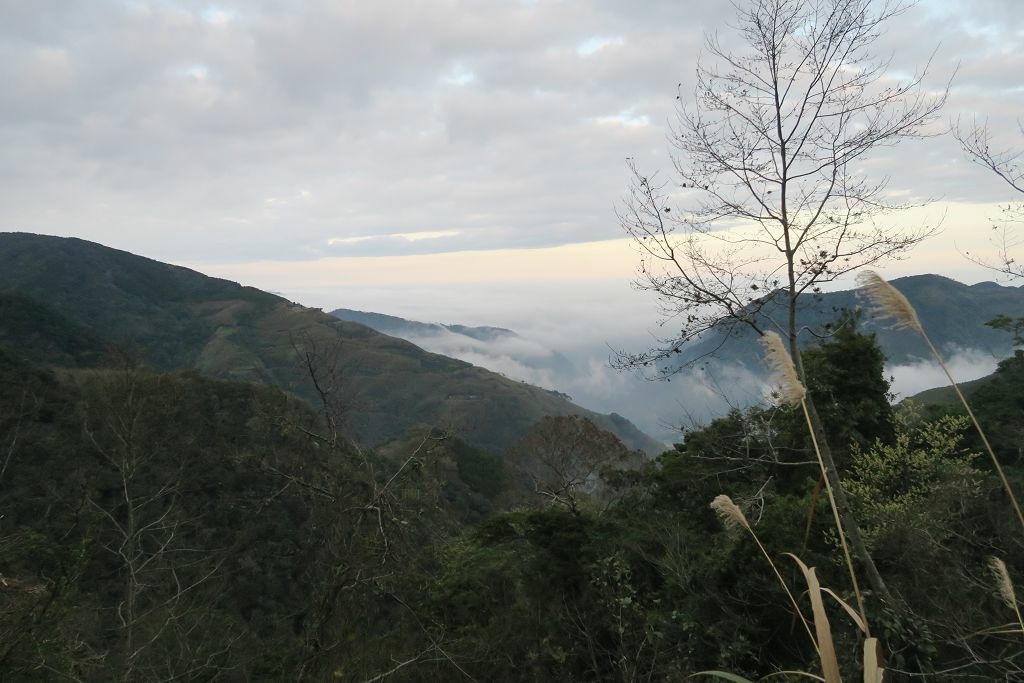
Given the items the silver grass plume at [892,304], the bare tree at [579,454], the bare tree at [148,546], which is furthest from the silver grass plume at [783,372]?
the bare tree at [579,454]

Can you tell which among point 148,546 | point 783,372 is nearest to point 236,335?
point 148,546

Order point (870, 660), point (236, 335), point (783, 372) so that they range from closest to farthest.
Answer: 1. point (870, 660)
2. point (783, 372)
3. point (236, 335)

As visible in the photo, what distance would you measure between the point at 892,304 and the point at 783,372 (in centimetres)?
48

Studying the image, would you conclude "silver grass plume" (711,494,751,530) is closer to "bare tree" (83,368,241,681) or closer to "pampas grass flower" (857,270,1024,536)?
"pampas grass flower" (857,270,1024,536)

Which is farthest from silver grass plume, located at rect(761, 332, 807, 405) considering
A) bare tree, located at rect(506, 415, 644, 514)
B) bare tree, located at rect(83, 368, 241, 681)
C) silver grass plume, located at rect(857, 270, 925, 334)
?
bare tree, located at rect(506, 415, 644, 514)

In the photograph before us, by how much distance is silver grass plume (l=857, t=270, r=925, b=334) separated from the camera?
2174 millimetres

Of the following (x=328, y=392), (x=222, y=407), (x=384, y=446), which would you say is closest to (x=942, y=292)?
(x=384, y=446)

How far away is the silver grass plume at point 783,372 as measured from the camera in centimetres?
212

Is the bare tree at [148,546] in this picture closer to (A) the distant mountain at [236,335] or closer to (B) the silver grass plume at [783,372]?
(B) the silver grass plume at [783,372]

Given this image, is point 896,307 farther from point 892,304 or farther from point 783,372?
point 783,372

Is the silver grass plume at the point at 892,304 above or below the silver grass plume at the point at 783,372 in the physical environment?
above

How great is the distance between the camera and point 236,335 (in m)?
125

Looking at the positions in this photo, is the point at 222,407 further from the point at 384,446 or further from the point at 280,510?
the point at 384,446

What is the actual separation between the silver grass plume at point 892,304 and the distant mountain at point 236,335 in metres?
77.6
